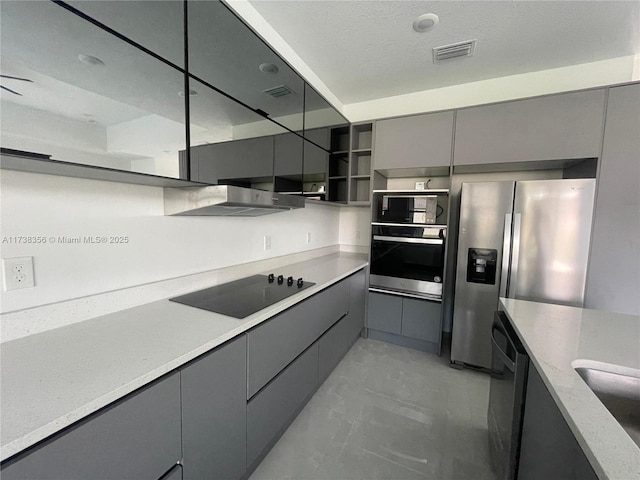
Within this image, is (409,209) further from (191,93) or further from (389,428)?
(191,93)

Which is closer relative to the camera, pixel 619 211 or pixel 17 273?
pixel 17 273

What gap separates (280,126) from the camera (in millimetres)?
1846

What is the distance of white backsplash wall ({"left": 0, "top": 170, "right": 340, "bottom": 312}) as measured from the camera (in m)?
0.95

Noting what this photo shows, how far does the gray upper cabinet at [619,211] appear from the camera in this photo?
76.0 inches

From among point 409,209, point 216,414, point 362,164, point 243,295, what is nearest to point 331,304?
point 243,295

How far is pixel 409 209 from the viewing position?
2.57 meters

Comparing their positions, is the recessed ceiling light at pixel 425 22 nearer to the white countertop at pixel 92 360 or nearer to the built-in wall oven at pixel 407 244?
the built-in wall oven at pixel 407 244

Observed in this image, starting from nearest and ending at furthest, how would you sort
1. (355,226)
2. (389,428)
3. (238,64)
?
(238,64), (389,428), (355,226)

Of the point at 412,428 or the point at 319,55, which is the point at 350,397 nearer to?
the point at 412,428

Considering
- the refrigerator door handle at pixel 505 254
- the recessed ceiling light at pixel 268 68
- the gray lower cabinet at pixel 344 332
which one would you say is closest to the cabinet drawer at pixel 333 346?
the gray lower cabinet at pixel 344 332

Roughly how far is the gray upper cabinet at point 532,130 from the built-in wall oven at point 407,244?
0.58 meters

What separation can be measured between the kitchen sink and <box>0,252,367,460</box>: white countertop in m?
1.31

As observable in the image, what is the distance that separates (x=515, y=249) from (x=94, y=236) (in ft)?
9.13

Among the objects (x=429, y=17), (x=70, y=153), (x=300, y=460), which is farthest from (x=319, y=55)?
(x=300, y=460)
